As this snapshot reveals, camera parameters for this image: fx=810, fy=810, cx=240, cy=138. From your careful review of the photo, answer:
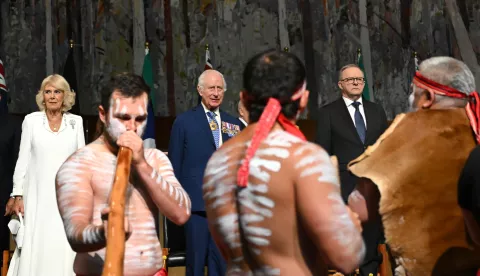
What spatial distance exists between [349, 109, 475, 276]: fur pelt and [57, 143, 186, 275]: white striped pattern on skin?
0.76 metres

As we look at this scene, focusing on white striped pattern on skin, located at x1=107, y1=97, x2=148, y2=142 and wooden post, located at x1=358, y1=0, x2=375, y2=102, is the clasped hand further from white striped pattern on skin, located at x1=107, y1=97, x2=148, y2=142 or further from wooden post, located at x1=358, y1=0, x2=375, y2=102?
wooden post, located at x1=358, y1=0, x2=375, y2=102

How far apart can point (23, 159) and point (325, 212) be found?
3872 millimetres

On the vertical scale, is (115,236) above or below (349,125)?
below

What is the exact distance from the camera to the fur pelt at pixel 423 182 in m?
2.92

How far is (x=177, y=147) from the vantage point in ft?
20.1

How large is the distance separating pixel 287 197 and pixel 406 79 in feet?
31.7

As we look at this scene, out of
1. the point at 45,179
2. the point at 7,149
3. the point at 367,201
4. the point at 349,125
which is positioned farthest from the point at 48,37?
the point at 367,201

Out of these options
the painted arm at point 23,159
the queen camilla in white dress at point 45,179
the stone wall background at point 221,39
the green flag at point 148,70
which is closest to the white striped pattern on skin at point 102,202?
the queen camilla in white dress at point 45,179

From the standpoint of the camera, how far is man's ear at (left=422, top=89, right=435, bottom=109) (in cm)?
300

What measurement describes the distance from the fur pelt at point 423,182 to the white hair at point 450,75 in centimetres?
12

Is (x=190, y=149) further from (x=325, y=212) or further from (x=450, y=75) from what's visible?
(x=325, y=212)

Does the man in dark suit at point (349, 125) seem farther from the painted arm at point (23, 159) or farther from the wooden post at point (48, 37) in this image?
the wooden post at point (48, 37)

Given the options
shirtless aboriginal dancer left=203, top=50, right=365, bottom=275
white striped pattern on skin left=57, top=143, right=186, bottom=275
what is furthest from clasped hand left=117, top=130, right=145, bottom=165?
shirtless aboriginal dancer left=203, top=50, right=365, bottom=275

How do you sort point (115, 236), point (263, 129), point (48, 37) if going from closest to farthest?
point (263, 129)
point (115, 236)
point (48, 37)
